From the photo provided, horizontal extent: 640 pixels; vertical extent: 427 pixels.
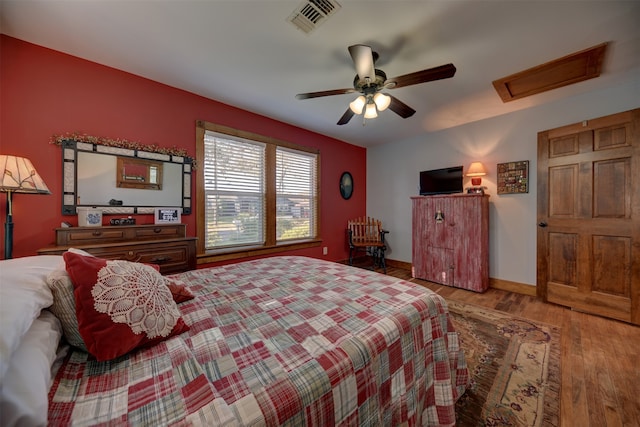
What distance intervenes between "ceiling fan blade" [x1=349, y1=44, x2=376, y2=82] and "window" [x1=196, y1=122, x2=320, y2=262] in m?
1.84

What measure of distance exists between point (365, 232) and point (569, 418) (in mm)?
3264

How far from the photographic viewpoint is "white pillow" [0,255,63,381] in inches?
19.3

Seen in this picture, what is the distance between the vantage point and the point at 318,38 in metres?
1.81

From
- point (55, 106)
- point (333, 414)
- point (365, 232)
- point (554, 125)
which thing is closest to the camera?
point (333, 414)

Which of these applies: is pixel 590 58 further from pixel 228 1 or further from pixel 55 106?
pixel 55 106

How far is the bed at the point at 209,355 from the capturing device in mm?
566

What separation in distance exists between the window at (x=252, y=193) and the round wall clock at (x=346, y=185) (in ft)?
2.27

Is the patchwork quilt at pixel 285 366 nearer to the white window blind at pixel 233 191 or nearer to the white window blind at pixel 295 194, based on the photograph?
the white window blind at pixel 233 191

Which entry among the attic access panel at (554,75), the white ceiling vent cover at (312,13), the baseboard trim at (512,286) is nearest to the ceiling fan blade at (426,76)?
the white ceiling vent cover at (312,13)

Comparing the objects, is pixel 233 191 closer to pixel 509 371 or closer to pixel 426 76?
pixel 426 76

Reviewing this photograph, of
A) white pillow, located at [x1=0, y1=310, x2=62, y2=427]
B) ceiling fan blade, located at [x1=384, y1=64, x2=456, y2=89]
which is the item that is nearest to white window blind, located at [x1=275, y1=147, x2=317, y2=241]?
ceiling fan blade, located at [x1=384, y1=64, x2=456, y2=89]

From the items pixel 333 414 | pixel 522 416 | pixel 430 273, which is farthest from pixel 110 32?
pixel 430 273

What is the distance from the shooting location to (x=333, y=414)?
0.73 m

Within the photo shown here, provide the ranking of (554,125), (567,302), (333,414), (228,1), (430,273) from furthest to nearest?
(430,273)
(554,125)
(567,302)
(228,1)
(333,414)
